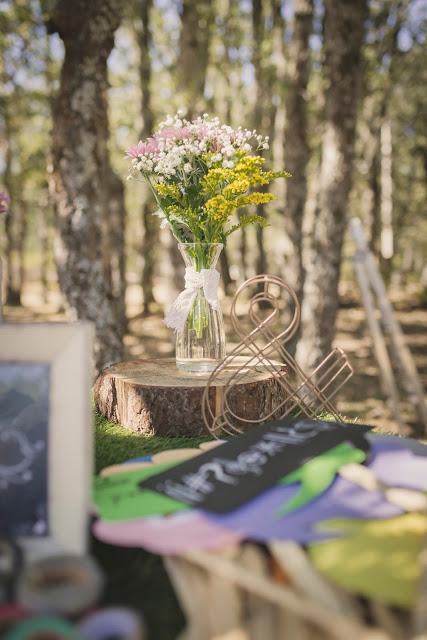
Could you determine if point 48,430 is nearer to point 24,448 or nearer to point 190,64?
point 24,448

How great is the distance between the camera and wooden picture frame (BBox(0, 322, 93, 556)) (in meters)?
1.72

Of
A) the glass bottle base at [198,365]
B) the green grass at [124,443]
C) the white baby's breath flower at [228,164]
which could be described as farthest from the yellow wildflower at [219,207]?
the green grass at [124,443]

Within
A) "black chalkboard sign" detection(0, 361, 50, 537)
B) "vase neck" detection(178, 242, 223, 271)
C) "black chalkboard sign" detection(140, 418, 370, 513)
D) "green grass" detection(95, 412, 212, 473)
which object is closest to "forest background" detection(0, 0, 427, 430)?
"vase neck" detection(178, 242, 223, 271)

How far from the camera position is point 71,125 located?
5.45 meters

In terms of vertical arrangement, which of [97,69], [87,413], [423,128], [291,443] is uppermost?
[423,128]

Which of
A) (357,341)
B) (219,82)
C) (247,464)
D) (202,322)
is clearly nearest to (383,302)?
(202,322)

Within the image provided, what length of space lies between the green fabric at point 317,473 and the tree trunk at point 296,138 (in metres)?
7.40

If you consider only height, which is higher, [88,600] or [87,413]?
[87,413]

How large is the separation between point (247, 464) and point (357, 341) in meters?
13.0

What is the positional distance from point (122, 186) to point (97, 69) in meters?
7.72

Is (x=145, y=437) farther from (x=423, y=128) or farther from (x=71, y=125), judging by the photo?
→ (x=423, y=128)

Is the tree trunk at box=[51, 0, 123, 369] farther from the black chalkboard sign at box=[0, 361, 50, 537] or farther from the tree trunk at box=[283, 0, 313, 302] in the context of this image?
the tree trunk at box=[283, 0, 313, 302]

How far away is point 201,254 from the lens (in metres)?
3.47

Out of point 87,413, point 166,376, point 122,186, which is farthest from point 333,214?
point 122,186
